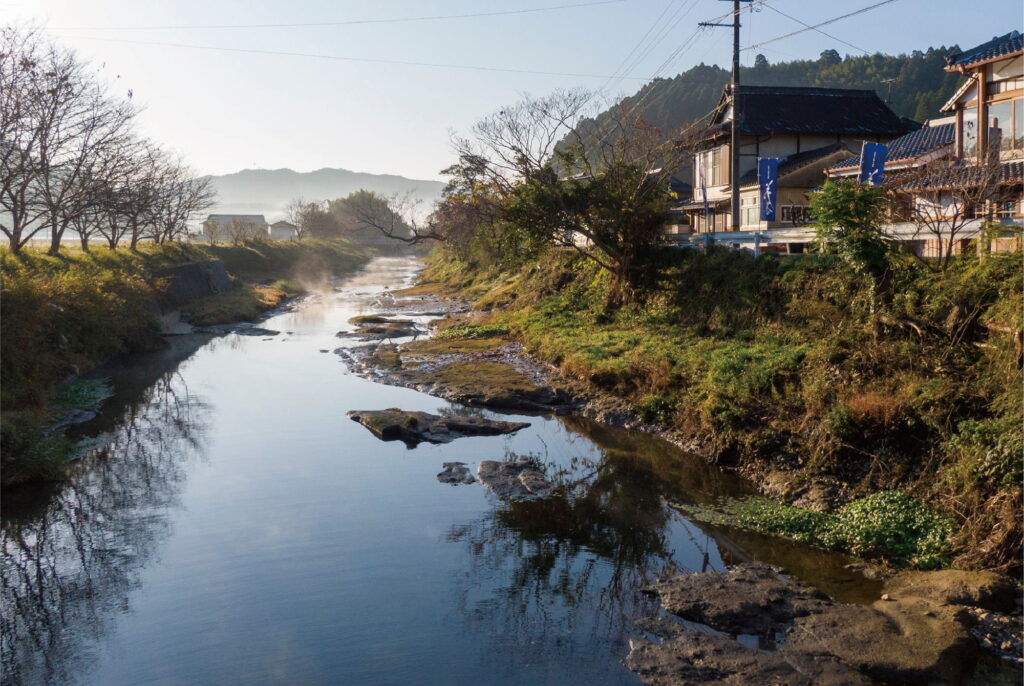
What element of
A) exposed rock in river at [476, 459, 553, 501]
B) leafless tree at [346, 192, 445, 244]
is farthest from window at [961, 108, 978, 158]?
leafless tree at [346, 192, 445, 244]

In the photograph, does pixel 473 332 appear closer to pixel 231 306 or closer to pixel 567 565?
pixel 231 306

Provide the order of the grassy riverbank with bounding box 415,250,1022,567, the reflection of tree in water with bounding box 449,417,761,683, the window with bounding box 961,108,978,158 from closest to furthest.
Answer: the reflection of tree in water with bounding box 449,417,761,683
the grassy riverbank with bounding box 415,250,1022,567
the window with bounding box 961,108,978,158

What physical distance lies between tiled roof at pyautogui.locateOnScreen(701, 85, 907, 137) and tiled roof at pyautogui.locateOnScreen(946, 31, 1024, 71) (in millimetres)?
11739

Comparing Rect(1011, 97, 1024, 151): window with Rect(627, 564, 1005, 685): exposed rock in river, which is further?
Rect(1011, 97, 1024, 151): window

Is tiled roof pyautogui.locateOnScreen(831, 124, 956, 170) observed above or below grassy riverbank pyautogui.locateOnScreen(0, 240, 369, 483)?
above

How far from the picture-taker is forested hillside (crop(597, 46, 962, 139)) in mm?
80188

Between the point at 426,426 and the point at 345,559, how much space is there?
7.59m

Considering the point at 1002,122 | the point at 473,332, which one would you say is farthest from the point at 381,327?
the point at 1002,122

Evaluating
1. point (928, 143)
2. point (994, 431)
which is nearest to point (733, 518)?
point (994, 431)

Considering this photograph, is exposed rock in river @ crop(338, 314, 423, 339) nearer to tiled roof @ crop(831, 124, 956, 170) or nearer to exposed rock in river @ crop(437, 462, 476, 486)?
exposed rock in river @ crop(437, 462, 476, 486)

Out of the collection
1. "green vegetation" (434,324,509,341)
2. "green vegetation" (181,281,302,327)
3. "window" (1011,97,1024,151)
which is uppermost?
"window" (1011,97,1024,151)

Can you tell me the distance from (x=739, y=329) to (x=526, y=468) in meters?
8.63

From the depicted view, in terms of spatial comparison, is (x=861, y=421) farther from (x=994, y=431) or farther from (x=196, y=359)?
(x=196, y=359)

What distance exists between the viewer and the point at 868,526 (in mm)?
12305
